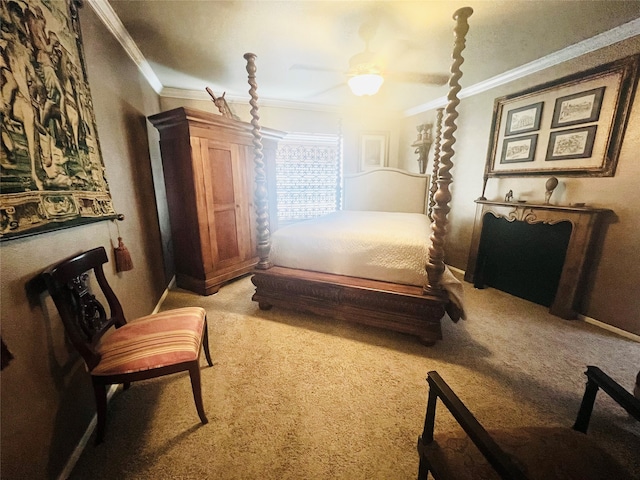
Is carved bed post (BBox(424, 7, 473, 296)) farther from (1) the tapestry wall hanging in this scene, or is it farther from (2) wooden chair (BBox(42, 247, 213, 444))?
(1) the tapestry wall hanging

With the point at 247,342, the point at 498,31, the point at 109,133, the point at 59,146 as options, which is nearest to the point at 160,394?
the point at 247,342

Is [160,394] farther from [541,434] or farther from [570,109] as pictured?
[570,109]

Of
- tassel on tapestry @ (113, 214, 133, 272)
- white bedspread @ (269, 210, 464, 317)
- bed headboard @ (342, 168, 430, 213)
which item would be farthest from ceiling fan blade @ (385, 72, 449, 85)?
tassel on tapestry @ (113, 214, 133, 272)

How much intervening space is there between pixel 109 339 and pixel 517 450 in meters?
1.78

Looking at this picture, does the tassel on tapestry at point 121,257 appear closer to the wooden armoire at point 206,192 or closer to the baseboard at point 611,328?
the wooden armoire at point 206,192

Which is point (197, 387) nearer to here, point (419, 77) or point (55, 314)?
point (55, 314)

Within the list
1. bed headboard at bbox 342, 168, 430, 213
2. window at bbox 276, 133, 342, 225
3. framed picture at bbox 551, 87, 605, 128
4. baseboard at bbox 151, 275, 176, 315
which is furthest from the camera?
window at bbox 276, 133, 342, 225

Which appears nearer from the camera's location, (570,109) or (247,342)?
(247,342)

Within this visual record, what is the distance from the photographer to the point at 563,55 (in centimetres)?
226

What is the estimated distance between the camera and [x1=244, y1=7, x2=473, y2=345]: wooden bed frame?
63.4 inches

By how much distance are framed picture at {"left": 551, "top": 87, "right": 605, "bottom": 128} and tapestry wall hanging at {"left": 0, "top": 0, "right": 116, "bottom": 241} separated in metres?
3.80

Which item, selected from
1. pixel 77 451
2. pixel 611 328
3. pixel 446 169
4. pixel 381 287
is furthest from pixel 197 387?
pixel 611 328

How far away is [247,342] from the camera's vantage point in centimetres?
193

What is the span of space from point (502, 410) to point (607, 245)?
1.91 m
